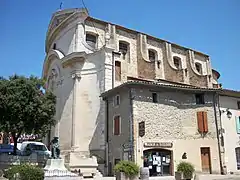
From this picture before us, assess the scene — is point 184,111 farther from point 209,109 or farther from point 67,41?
point 67,41

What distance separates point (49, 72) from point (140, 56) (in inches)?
446

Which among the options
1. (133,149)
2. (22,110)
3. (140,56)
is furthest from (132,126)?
(140,56)

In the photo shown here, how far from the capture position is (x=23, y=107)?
2139cm

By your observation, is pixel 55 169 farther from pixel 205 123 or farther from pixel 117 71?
pixel 117 71

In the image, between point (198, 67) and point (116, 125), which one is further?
point (198, 67)

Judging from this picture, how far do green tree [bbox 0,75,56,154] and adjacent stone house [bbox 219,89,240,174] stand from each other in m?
14.8

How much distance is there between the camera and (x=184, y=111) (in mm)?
22906

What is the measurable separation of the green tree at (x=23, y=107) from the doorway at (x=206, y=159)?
12973 mm

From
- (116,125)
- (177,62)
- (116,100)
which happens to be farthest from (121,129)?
(177,62)

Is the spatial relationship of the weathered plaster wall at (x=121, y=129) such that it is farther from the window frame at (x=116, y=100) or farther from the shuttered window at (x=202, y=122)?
the shuttered window at (x=202, y=122)

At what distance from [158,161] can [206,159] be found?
431 centimetres

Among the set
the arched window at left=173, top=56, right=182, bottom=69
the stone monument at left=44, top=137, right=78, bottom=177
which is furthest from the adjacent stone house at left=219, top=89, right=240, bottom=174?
the stone monument at left=44, top=137, right=78, bottom=177

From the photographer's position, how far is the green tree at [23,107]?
21.0m

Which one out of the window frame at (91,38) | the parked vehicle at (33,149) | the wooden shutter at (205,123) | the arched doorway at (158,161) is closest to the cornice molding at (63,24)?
the window frame at (91,38)
